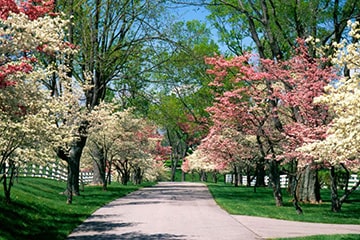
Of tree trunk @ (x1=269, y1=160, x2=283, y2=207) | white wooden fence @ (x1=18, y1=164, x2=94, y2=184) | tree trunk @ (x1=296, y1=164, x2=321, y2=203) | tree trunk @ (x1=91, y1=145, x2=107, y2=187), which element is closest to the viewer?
tree trunk @ (x1=269, y1=160, x2=283, y2=207)

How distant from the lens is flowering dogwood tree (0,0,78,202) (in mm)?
8719

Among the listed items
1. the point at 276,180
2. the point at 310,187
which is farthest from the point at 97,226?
the point at 310,187

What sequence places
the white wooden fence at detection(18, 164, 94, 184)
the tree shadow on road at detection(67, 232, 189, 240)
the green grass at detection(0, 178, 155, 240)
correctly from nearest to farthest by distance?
the green grass at detection(0, 178, 155, 240) → the tree shadow on road at detection(67, 232, 189, 240) → the white wooden fence at detection(18, 164, 94, 184)

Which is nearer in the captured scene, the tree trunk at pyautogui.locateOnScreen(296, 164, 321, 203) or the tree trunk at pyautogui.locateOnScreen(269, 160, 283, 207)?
the tree trunk at pyautogui.locateOnScreen(269, 160, 283, 207)

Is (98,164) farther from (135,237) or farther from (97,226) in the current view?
(135,237)

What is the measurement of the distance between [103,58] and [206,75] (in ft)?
19.4

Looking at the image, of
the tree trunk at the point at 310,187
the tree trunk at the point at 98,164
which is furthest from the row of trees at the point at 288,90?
the tree trunk at the point at 98,164

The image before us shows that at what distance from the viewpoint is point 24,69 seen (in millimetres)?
8914

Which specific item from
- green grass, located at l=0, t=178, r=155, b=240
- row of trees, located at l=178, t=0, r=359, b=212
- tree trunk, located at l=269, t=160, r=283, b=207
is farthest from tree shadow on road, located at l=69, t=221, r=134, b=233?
tree trunk, located at l=269, t=160, r=283, b=207

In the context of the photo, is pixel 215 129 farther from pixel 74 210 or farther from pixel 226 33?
pixel 226 33

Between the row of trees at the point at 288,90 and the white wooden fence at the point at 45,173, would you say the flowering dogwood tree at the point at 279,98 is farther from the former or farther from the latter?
the white wooden fence at the point at 45,173

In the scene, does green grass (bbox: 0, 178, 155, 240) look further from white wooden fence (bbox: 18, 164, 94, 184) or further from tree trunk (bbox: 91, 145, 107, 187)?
tree trunk (bbox: 91, 145, 107, 187)

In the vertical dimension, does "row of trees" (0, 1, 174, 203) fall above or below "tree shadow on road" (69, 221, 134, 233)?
above

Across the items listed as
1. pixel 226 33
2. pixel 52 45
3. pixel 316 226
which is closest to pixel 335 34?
pixel 316 226
